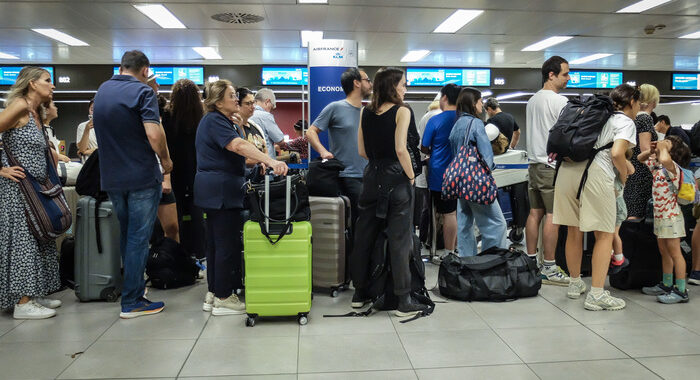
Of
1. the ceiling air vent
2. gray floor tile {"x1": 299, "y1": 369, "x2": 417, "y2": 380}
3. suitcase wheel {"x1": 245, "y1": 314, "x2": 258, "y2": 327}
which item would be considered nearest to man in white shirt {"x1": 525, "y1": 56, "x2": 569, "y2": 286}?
gray floor tile {"x1": 299, "y1": 369, "x2": 417, "y2": 380}

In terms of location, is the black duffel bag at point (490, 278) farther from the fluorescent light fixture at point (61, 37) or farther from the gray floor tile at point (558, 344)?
the fluorescent light fixture at point (61, 37)

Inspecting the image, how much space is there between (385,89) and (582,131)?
4.32ft

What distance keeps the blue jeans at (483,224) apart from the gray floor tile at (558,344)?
3.46ft

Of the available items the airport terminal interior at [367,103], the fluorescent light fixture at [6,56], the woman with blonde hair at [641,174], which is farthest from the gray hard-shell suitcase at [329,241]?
the fluorescent light fixture at [6,56]

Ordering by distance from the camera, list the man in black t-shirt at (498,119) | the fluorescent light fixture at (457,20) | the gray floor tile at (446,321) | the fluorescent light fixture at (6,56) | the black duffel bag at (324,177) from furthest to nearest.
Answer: the fluorescent light fixture at (6,56) → the fluorescent light fixture at (457,20) → the man in black t-shirt at (498,119) → the black duffel bag at (324,177) → the gray floor tile at (446,321)

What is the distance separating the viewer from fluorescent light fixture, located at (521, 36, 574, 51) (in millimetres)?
10000

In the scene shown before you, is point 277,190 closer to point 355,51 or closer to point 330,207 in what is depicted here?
point 330,207

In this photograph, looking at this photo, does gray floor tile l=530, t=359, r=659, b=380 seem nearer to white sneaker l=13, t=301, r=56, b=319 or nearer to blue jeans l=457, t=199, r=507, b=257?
blue jeans l=457, t=199, r=507, b=257

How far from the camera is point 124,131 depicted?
11.0 feet

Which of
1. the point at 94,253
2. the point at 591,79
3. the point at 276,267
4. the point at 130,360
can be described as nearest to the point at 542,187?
the point at 276,267

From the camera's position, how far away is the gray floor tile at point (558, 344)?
274cm

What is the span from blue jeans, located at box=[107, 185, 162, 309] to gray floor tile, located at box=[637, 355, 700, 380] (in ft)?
9.37

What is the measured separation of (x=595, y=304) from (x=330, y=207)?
1.84m

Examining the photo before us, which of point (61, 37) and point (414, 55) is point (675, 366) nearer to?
point (414, 55)
